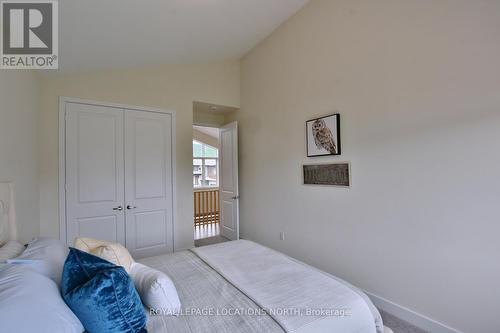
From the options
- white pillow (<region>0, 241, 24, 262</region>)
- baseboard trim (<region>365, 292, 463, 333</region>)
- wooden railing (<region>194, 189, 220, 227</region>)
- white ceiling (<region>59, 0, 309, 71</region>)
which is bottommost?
baseboard trim (<region>365, 292, 463, 333</region>)

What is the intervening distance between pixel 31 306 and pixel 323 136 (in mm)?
2623

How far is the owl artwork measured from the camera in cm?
261

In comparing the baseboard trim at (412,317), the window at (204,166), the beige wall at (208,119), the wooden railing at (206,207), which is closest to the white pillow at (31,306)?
the baseboard trim at (412,317)

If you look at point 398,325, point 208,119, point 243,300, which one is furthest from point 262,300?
point 208,119

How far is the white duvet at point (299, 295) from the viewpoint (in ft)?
3.84

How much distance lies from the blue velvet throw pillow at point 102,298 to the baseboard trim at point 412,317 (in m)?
2.12

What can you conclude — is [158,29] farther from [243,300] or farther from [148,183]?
[243,300]

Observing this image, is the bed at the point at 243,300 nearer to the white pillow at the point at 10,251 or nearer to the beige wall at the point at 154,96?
the white pillow at the point at 10,251

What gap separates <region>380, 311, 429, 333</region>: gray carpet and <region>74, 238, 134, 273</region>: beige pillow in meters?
2.14

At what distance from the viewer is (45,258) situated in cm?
133

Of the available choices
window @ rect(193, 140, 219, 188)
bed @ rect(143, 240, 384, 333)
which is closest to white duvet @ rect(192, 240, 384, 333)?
bed @ rect(143, 240, 384, 333)

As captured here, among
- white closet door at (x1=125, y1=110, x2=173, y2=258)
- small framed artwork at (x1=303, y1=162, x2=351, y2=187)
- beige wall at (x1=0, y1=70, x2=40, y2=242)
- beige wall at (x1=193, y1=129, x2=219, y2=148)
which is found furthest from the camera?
beige wall at (x1=193, y1=129, x2=219, y2=148)

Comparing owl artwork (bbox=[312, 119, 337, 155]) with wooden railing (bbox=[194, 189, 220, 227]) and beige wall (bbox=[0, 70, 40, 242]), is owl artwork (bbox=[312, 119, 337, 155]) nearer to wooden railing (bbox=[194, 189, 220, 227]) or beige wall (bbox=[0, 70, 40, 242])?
beige wall (bbox=[0, 70, 40, 242])

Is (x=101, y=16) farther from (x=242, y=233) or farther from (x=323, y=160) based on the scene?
A: (x=242, y=233)
